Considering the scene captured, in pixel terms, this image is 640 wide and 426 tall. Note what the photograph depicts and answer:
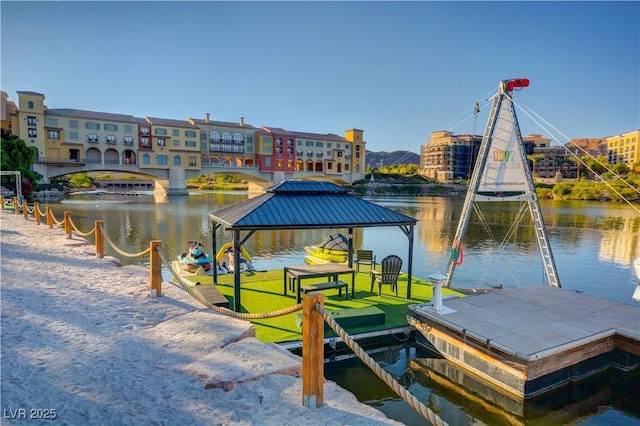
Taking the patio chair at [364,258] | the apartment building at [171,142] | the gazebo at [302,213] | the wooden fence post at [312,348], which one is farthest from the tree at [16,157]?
the wooden fence post at [312,348]

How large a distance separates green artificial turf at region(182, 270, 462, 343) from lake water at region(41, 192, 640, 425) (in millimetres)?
1203

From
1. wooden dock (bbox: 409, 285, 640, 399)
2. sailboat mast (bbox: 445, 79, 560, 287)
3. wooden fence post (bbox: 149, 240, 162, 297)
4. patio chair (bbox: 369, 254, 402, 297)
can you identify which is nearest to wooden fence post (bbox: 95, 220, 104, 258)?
wooden fence post (bbox: 149, 240, 162, 297)

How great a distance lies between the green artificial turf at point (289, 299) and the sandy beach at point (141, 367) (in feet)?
6.85

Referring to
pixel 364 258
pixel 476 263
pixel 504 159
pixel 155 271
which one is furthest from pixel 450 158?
pixel 155 271

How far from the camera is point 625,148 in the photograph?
12412cm

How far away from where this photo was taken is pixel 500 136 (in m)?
12.3

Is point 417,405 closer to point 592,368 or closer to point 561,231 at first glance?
point 592,368

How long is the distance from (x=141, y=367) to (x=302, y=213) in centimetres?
650

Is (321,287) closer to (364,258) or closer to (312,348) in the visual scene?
(364,258)

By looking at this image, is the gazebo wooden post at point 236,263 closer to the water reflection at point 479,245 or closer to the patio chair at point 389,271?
the patio chair at point 389,271

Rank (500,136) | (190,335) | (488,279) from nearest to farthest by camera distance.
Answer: (190,335), (500,136), (488,279)

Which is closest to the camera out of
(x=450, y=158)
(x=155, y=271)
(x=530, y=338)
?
(x=530, y=338)

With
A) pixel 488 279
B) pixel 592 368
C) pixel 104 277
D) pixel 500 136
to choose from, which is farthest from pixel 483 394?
pixel 488 279

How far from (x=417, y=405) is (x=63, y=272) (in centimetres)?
1062
